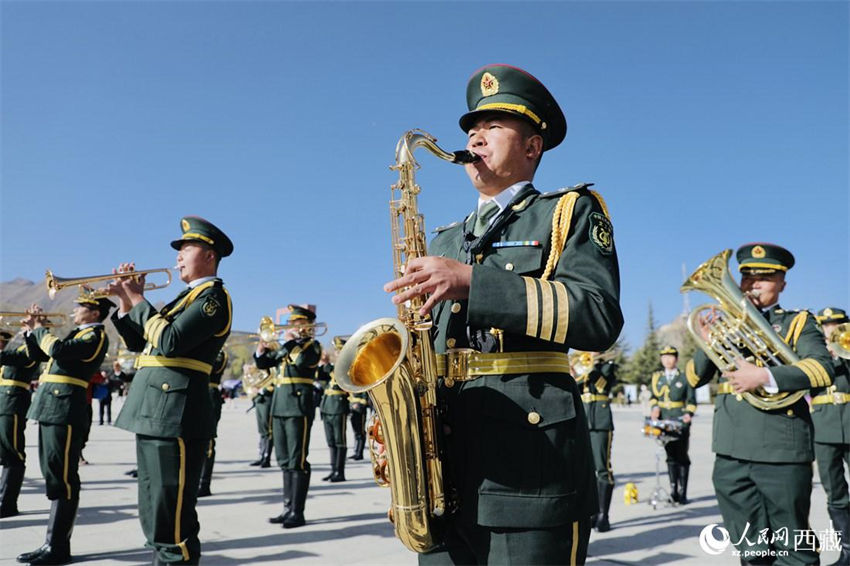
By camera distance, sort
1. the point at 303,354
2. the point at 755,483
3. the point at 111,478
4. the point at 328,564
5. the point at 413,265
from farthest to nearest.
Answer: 1. the point at 111,478
2. the point at 303,354
3. the point at 328,564
4. the point at 755,483
5. the point at 413,265

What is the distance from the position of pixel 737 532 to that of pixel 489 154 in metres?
4.06

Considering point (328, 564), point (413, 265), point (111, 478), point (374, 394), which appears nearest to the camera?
point (413, 265)

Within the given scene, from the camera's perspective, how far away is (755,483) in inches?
205

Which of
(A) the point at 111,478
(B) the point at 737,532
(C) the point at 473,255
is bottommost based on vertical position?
(A) the point at 111,478

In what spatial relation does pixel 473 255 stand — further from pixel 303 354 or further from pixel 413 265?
pixel 303 354

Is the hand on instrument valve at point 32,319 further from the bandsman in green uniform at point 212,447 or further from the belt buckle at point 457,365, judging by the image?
the belt buckle at point 457,365

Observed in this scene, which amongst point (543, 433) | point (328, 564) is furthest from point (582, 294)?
point (328, 564)

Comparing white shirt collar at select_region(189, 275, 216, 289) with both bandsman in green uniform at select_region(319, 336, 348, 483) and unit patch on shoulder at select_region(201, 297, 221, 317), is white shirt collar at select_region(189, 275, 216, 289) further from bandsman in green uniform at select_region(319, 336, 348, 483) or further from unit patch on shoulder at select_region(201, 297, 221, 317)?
bandsman in green uniform at select_region(319, 336, 348, 483)

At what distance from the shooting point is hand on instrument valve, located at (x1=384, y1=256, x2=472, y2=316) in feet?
7.48

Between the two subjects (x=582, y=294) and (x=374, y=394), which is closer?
(x=582, y=294)

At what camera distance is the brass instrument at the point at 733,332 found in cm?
529

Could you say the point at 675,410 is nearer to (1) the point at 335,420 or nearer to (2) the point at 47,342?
(1) the point at 335,420

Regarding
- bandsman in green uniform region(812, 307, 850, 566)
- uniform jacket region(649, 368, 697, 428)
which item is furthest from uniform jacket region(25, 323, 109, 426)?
uniform jacket region(649, 368, 697, 428)

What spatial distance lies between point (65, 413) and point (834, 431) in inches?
347
